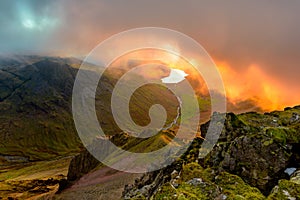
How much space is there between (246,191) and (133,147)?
114 m

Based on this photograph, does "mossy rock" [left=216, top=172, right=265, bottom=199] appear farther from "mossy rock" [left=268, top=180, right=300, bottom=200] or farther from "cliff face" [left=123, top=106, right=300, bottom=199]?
"mossy rock" [left=268, top=180, right=300, bottom=200]

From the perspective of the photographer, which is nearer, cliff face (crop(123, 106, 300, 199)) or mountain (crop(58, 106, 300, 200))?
cliff face (crop(123, 106, 300, 199))

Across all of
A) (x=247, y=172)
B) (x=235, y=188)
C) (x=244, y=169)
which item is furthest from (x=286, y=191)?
(x=244, y=169)

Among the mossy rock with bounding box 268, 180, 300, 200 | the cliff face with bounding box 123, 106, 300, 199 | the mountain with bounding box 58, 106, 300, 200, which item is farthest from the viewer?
the mountain with bounding box 58, 106, 300, 200

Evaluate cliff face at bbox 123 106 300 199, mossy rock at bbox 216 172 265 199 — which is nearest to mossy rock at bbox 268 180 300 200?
cliff face at bbox 123 106 300 199

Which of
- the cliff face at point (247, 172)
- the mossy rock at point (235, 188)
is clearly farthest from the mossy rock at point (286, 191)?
the mossy rock at point (235, 188)

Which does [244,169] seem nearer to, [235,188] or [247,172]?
[247,172]

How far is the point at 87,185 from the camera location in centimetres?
10081

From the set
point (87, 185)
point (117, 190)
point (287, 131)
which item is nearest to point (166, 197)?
point (287, 131)

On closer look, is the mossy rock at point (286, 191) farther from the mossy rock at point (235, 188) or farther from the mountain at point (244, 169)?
the mossy rock at point (235, 188)

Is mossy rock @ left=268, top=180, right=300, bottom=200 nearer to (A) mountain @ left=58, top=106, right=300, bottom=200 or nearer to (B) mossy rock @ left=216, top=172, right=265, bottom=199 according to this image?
(A) mountain @ left=58, top=106, right=300, bottom=200

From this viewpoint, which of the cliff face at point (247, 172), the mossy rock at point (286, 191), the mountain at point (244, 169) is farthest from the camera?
the mountain at point (244, 169)

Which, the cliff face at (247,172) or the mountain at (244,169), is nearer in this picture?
the cliff face at (247,172)

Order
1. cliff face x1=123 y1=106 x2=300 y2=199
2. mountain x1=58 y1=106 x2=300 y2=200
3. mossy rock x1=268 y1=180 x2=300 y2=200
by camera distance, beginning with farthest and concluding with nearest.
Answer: mountain x1=58 y1=106 x2=300 y2=200 → cliff face x1=123 y1=106 x2=300 y2=199 → mossy rock x1=268 y1=180 x2=300 y2=200
